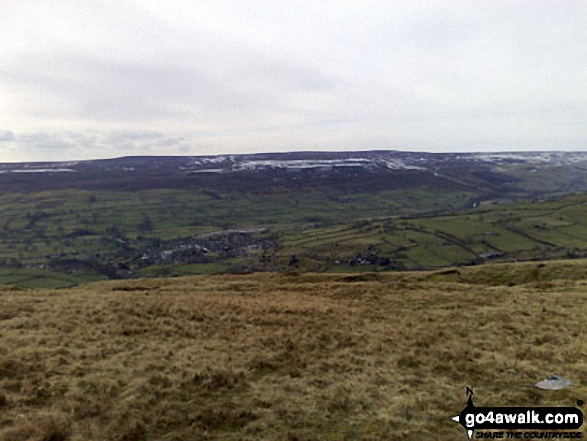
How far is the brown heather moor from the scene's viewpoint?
440 inches

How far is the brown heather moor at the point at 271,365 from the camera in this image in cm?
1118

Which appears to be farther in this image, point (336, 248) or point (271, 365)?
point (336, 248)

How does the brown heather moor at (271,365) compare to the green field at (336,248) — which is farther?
the green field at (336,248)

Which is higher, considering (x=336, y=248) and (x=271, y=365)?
(x=271, y=365)

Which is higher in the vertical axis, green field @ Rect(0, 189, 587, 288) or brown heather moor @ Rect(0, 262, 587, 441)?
brown heather moor @ Rect(0, 262, 587, 441)

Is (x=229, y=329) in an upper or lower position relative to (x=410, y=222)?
upper

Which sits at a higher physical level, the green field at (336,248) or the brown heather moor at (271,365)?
the brown heather moor at (271,365)

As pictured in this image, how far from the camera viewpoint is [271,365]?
620 inches

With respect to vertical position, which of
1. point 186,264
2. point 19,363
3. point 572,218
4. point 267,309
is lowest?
point 186,264

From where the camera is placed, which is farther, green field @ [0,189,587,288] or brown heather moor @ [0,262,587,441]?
green field @ [0,189,587,288]

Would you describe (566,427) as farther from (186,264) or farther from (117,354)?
(186,264)

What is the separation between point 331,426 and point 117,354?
31.3 feet

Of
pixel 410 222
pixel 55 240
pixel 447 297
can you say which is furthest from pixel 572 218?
pixel 55 240

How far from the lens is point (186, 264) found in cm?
13038
